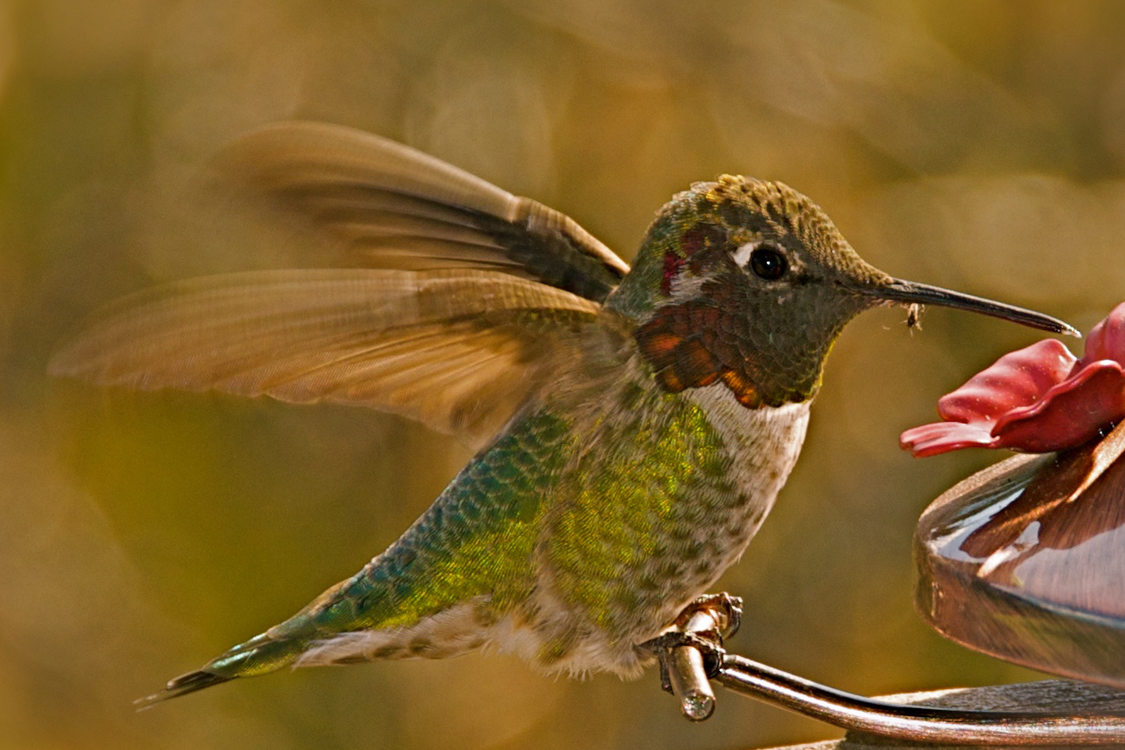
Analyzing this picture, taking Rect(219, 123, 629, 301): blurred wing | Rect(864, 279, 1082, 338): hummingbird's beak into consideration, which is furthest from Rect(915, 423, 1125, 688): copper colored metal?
Rect(219, 123, 629, 301): blurred wing

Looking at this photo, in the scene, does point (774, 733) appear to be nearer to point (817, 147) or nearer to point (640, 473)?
point (817, 147)

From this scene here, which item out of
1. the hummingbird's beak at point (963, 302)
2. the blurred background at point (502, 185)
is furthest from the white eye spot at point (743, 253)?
the blurred background at point (502, 185)

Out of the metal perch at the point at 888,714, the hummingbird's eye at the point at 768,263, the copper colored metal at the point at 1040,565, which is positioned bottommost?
the metal perch at the point at 888,714

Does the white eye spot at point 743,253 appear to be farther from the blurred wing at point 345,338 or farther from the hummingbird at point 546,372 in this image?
the blurred wing at point 345,338

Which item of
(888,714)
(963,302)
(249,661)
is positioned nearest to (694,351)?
(963,302)

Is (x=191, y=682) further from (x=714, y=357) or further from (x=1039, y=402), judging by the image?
(x=1039, y=402)

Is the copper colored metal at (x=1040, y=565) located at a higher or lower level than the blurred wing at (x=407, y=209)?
lower

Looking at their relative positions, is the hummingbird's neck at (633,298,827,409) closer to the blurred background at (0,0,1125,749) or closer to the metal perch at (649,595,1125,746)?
the metal perch at (649,595,1125,746)
